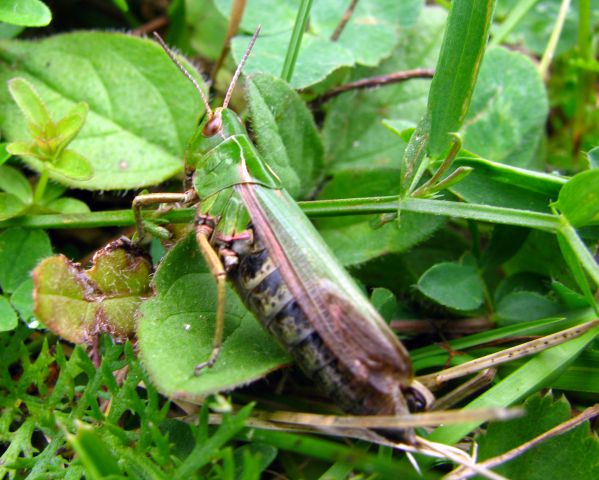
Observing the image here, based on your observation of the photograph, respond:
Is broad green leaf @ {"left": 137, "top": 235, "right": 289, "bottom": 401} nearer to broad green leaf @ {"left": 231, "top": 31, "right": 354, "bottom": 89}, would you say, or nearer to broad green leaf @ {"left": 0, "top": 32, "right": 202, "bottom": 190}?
broad green leaf @ {"left": 0, "top": 32, "right": 202, "bottom": 190}

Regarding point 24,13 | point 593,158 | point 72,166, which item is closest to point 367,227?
point 593,158

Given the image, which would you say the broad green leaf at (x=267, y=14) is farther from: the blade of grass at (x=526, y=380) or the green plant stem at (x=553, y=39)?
the blade of grass at (x=526, y=380)

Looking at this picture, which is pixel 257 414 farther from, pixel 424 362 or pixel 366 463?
pixel 424 362

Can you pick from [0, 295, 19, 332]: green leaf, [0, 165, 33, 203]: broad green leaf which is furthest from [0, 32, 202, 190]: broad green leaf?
[0, 295, 19, 332]: green leaf

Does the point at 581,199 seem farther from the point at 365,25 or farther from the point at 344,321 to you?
the point at 365,25

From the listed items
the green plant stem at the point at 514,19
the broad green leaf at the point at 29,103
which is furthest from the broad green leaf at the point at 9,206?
the green plant stem at the point at 514,19

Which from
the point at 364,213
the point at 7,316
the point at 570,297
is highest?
the point at 364,213

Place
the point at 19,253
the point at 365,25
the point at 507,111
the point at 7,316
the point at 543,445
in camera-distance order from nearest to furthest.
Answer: the point at 543,445, the point at 7,316, the point at 19,253, the point at 507,111, the point at 365,25
